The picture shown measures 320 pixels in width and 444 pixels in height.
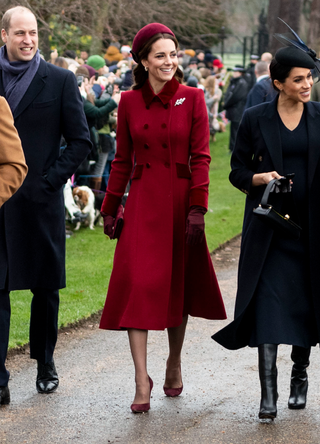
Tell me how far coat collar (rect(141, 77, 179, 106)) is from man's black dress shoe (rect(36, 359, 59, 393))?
1666 mm

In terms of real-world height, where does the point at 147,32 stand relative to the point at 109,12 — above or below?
above

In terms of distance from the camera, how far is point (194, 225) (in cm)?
452

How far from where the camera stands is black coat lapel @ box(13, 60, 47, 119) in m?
4.74

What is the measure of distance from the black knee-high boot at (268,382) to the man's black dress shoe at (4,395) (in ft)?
4.62

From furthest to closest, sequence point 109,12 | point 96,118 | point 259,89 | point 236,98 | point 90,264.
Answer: point 236,98
point 109,12
point 259,89
point 96,118
point 90,264

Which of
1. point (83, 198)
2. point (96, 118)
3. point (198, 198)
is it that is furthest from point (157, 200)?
point (83, 198)

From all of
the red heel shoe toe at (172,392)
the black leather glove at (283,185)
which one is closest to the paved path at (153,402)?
the red heel shoe toe at (172,392)

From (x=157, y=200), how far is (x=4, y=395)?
137cm

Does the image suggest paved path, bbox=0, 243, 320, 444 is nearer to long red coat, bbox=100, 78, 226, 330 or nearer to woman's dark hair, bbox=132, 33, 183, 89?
long red coat, bbox=100, 78, 226, 330

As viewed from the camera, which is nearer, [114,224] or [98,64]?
[114,224]

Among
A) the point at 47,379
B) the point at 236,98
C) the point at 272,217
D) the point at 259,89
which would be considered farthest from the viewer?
the point at 236,98

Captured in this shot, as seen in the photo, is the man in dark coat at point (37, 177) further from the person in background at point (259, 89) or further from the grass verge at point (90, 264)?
the person in background at point (259, 89)

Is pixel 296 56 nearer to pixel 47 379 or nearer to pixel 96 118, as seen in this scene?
pixel 47 379

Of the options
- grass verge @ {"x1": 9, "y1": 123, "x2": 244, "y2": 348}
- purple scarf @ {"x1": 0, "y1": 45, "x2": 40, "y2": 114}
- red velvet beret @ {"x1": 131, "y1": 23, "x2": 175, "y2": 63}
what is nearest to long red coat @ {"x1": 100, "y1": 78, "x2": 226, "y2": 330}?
red velvet beret @ {"x1": 131, "y1": 23, "x2": 175, "y2": 63}
